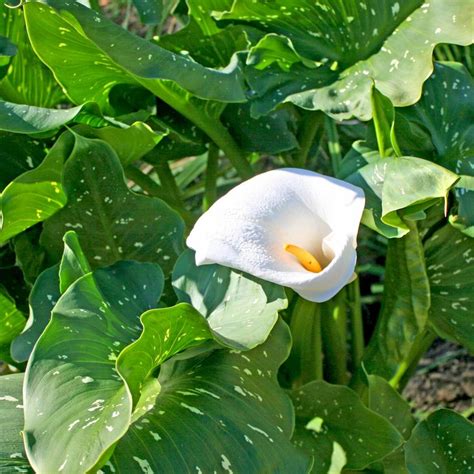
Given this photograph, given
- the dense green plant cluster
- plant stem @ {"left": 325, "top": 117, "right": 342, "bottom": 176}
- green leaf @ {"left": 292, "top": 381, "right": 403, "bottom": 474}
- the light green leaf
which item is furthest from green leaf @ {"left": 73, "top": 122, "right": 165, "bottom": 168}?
green leaf @ {"left": 292, "top": 381, "right": 403, "bottom": 474}

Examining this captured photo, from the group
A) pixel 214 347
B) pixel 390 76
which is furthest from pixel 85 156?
pixel 390 76

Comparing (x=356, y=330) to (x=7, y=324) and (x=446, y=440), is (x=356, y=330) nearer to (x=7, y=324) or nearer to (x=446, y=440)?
(x=446, y=440)

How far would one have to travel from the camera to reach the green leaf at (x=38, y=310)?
878mm

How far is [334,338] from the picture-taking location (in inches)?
45.9

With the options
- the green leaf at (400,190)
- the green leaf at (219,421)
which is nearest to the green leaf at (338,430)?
the green leaf at (219,421)

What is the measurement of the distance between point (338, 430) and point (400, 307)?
168 millimetres

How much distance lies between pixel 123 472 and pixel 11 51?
57 cm

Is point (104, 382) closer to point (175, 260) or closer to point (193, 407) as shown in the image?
point (193, 407)

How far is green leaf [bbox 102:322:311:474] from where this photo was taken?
0.78 m

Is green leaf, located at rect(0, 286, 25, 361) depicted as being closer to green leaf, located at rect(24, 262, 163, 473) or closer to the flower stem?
green leaf, located at rect(24, 262, 163, 473)

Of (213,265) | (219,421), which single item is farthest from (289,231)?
(219,421)

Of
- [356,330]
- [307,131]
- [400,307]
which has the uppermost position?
[307,131]

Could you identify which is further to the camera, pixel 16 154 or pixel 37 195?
pixel 16 154

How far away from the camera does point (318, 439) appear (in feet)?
3.25
